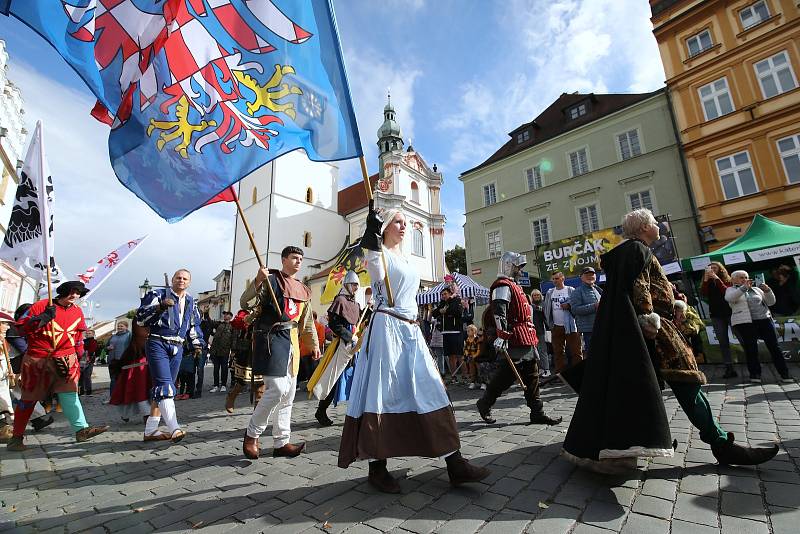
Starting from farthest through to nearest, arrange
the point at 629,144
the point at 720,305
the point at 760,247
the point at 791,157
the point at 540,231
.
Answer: the point at 540,231 → the point at 629,144 → the point at 791,157 → the point at 760,247 → the point at 720,305

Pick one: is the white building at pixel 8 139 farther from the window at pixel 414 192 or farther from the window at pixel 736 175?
the window at pixel 736 175

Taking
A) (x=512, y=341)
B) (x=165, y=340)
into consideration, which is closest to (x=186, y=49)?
(x=165, y=340)

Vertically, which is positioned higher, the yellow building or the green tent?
the yellow building

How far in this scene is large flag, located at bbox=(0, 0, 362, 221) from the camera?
3.25 meters

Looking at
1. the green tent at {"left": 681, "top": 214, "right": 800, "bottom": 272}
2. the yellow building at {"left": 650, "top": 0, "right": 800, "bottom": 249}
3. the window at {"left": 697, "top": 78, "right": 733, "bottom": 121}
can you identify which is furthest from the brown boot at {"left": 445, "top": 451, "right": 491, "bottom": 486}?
the window at {"left": 697, "top": 78, "right": 733, "bottom": 121}

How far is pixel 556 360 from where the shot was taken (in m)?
8.55

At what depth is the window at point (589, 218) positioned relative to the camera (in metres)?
21.3

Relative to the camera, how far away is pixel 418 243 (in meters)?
38.5

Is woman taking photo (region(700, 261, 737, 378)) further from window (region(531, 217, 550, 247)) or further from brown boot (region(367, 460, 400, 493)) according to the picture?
window (region(531, 217, 550, 247))

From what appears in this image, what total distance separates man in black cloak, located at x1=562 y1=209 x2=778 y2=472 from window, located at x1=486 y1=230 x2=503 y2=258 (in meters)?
22.6

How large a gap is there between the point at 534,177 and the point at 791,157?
11599mm

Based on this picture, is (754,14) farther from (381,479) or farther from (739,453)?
(381,479)

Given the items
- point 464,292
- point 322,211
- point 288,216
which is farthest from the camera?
point 322,211

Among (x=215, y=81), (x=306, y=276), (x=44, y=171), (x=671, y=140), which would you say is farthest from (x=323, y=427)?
(x=306, y=276)
